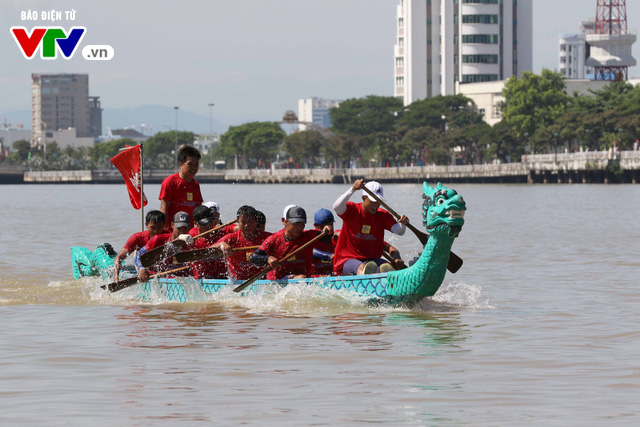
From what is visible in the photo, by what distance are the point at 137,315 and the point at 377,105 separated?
157m

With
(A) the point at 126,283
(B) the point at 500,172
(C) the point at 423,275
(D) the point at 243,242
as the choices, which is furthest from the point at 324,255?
(B) the point at 500,172

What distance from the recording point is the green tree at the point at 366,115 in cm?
17100

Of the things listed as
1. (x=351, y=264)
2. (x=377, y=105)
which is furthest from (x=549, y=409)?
(x=377, y=105)

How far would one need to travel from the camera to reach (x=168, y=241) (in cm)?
1797

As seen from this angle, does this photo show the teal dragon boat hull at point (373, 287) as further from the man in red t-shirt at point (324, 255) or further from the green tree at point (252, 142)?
the green tree at point (252, 142)

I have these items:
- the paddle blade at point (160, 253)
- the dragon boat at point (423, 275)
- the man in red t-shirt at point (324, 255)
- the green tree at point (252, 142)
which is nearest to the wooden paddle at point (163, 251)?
the paddle blade at point (160, 253)

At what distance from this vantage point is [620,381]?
11.6 metres

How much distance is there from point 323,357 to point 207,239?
5211 millimetres

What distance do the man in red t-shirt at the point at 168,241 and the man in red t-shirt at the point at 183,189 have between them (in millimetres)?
335

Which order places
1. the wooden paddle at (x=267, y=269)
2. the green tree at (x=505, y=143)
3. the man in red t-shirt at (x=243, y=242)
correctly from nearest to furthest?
the wooden paddle at (x=267, y=269)
the man in red t-shirt at (x=243, y=242)
the green tree at (x=505, y=143)

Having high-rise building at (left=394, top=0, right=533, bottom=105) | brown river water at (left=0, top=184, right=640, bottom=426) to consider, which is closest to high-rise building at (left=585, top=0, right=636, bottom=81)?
high-rise building at (left=394, top=0, right=533, bottom=105)

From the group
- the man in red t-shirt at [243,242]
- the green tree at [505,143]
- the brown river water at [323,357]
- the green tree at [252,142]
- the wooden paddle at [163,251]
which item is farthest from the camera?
the green tree at [252,142]

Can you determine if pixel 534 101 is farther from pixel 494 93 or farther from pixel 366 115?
pixel 366 115

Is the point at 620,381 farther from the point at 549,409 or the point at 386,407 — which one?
the point at 386,407
